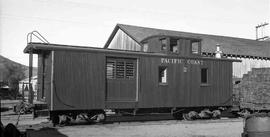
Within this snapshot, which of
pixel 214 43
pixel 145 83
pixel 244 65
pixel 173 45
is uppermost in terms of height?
pixel 214 43

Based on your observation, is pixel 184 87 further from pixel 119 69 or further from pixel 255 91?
pixel 255 91

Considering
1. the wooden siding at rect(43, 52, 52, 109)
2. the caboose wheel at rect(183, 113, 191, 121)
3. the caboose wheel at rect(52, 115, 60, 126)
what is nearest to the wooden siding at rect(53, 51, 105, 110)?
the wooden siding at rect(43, 52, 52, 109)

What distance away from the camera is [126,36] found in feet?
115

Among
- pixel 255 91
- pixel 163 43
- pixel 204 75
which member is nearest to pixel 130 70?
pixel 163 43

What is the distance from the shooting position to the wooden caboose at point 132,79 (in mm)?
13767

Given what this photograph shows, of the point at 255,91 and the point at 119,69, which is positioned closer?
the point at 119,69

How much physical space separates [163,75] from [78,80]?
4.61m

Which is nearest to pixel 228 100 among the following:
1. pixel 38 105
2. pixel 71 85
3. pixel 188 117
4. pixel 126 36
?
pixel 188 117

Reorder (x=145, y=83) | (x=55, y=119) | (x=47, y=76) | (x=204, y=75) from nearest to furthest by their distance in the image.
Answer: (x=55, y=119) < (x=47, y=76) < (x=145, y=83) < (x=204, y=75)

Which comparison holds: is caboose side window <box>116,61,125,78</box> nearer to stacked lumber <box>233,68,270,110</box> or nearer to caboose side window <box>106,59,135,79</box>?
caboose side window <box>106,59,135,79</box>

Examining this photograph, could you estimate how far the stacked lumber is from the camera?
17906 mm

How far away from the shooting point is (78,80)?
14.1 m

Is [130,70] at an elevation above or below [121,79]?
above

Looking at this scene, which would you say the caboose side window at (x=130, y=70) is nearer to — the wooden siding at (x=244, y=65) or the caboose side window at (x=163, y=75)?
the caboose side window at (x=163, y=75)
